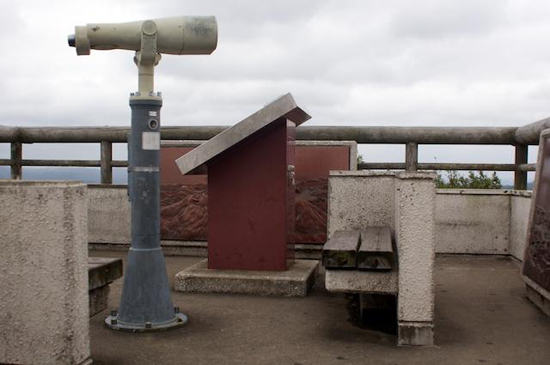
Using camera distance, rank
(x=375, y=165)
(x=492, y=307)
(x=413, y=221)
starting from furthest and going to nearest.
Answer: (x=375, y=165) → (x=492, y=307) → (x=413, y=221)

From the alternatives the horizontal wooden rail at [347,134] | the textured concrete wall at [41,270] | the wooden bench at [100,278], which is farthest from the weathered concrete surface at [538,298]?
the textured concrete wall at [41,270]

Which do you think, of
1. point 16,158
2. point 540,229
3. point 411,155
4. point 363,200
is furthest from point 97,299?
point 16,158

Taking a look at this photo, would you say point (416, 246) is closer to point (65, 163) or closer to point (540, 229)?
point (540, 229)

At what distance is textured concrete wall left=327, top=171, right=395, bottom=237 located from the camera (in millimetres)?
6219

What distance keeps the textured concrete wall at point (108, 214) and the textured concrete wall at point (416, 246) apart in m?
5.14

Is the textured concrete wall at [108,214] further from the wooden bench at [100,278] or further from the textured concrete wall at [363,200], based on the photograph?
the wooden bench at [100,278]

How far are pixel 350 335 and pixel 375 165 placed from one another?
165 inches

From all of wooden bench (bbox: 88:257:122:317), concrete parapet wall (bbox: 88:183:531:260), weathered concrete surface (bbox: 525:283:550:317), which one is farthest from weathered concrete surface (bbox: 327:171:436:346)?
Result: concrete parapet wall (bbox: 88:183:531:260)

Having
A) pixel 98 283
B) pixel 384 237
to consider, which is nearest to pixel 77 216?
pixel 98 283

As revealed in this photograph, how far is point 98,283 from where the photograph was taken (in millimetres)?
4430

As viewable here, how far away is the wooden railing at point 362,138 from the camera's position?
8.37m

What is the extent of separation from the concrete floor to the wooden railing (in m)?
2.48

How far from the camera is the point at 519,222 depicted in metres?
7.79

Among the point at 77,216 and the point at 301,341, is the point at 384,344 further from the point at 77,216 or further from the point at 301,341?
the point at 77,216
